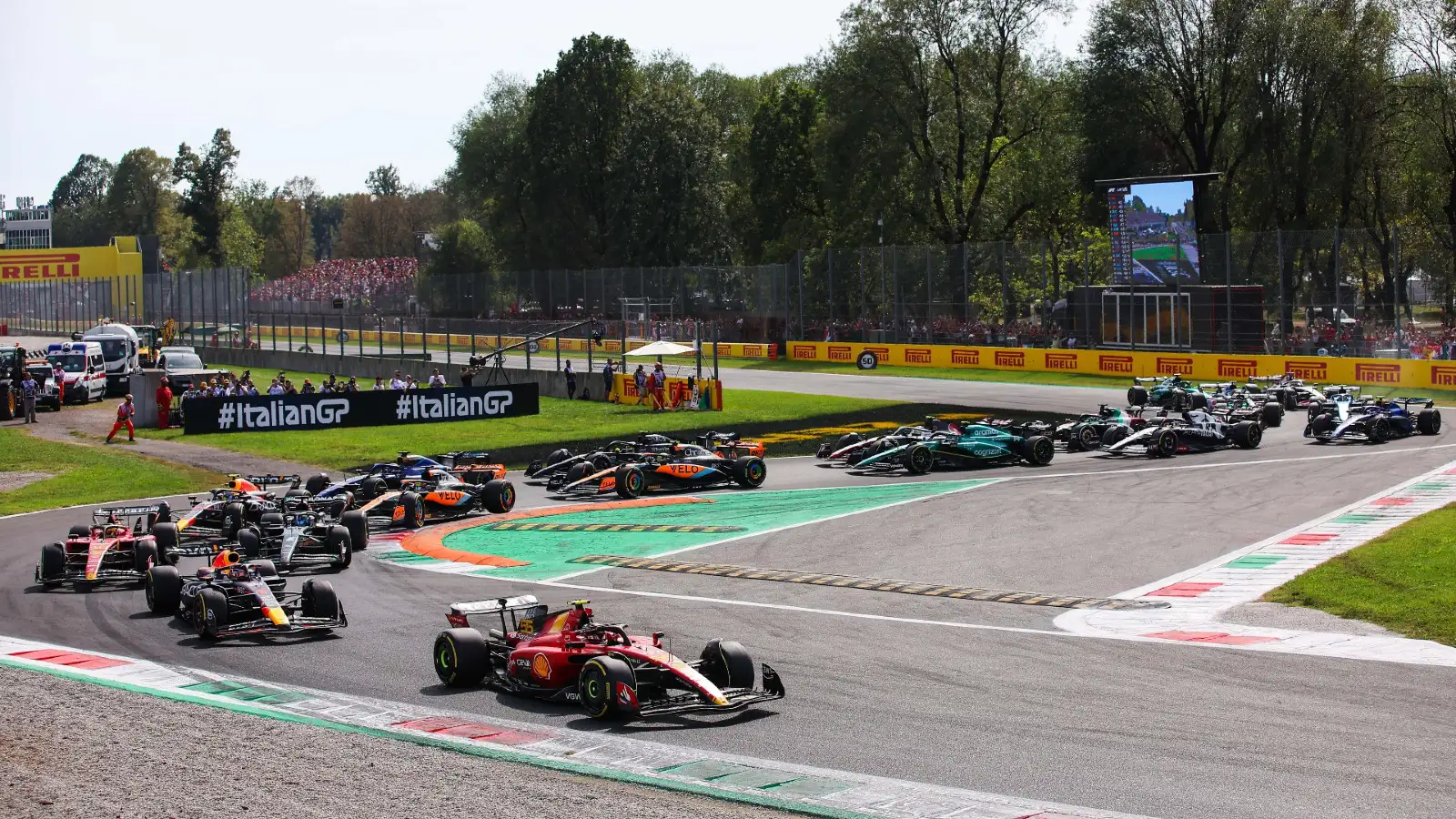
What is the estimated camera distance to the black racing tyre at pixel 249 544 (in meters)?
20.7

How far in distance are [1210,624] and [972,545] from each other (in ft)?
20.9

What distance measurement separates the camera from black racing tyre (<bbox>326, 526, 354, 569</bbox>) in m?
21.3

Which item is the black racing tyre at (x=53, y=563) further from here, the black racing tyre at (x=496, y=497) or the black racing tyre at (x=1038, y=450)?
the black racing tyre at (x=1038, y=450)

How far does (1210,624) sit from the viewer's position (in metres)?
16.6

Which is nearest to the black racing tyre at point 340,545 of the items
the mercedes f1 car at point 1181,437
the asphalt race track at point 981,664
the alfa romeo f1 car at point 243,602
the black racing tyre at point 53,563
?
the asphalt race track at point 981,664

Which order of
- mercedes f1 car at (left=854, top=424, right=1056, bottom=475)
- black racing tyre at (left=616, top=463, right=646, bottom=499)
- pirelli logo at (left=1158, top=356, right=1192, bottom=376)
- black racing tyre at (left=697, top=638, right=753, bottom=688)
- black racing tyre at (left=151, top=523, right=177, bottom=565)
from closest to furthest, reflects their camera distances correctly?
black racing tyre at (left=697, top=638, right=753, bottom=688)
black racing tyre at (left=151, top=523, right=177, bottom=565)
black racing tyre at (left=616, top=463, right=646, bottom=499)
mercedes f1 car at (left=854, top=424, right=1056, bottom=475)
pirelli logo at (left=1158, top=356, right=1192, bottom=376)

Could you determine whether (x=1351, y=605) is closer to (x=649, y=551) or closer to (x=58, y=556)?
(x=649, y=551)

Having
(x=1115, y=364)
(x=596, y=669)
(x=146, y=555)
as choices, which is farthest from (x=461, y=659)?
(x=1115, y=364)

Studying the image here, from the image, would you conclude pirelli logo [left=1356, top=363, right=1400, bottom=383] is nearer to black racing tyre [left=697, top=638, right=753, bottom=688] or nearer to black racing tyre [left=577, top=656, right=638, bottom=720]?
black racing tyre [left=697, top=638, right=753, bottom=688]

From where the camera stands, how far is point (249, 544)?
67.8 ft

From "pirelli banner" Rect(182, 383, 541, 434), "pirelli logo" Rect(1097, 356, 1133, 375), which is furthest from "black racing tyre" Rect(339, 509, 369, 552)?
"pirelli logo" Rect(1097, 356, 1133, 375)

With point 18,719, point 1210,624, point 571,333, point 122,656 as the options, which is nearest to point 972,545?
point 1210,624

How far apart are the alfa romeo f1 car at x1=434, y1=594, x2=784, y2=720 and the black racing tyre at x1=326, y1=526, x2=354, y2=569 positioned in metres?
7.27

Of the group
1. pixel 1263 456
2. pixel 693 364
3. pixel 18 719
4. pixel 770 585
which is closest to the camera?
pixel 18 719
